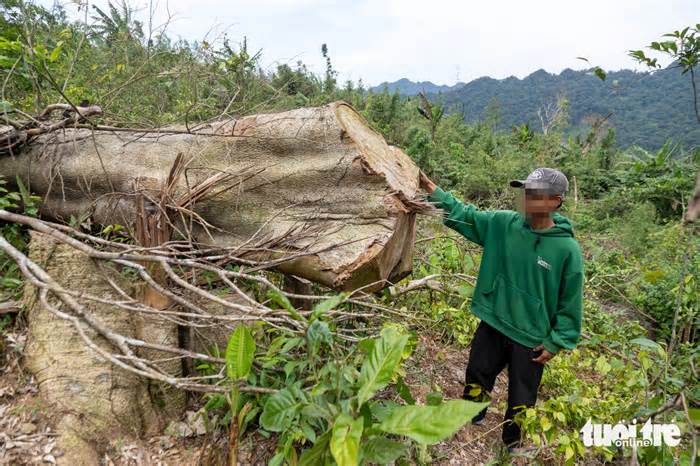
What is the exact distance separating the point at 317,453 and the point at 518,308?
57.1 inches

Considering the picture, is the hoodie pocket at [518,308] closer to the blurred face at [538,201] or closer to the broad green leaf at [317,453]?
the blurred face at [538,201]

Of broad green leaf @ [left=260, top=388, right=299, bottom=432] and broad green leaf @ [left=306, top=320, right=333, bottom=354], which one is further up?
broad green leaf @ [left=306, top=320, right=333, bottom=354]

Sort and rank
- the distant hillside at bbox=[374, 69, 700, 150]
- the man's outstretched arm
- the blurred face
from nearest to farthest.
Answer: the blurred face < the man's outstretched arm < the distant hillside at bbox=[374, 69, 700, 150]

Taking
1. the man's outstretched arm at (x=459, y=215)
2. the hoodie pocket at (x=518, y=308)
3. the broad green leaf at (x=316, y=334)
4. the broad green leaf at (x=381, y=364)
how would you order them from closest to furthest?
1. the broad green leaf at (x=381, y=364)
2. the broad green leaf at (x=316, y=334)
3. the hoodie pocket at (x=518, y=308)
4. the man's outstretched arm at (x=459, y=215)

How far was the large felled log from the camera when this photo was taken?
2008mm

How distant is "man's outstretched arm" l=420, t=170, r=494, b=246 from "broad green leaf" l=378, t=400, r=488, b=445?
1.39 m

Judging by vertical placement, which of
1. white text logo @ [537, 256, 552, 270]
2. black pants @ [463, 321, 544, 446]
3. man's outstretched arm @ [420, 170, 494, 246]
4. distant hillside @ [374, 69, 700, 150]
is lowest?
black pants @ [463, 321, 544, 446]

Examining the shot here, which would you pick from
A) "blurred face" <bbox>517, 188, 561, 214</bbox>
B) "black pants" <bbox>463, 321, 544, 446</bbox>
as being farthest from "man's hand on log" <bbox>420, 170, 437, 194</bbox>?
"black pants" <bbox>463, 321, 544, 446</bbox>

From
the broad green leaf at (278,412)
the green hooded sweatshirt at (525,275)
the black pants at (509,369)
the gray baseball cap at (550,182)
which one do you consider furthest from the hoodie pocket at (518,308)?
the broad green leaf at (278,412)

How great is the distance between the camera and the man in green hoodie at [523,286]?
2.15 meters

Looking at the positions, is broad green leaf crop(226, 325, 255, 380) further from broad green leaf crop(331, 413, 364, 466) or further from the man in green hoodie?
the man in green hoodie

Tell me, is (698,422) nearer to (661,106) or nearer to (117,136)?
(117,136)

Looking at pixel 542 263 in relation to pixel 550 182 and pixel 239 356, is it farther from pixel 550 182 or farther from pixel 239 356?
pixel 239 356

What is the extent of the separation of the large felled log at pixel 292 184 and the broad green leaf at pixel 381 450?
0.76 metres
